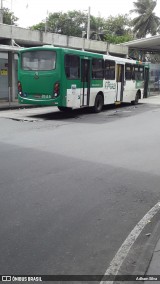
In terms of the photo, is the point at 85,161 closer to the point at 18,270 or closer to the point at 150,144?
the point at 150,144

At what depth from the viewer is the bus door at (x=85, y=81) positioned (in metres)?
16.4

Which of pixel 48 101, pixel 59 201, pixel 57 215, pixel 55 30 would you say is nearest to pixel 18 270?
pixel 57 215

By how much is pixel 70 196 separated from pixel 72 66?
35.5 ft

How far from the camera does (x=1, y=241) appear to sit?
13.2 feet

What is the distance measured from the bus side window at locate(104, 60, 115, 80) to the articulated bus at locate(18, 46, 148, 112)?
0.6 inches

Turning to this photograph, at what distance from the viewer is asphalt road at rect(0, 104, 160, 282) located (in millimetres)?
3803

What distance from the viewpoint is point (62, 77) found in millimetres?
14953

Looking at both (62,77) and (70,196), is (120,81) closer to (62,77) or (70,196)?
(62,77)

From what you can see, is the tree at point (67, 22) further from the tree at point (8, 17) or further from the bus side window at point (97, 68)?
the bus side window at point (97, 68)

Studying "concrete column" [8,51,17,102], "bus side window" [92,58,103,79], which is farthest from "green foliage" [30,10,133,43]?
"bus side window" [92,58,103,79]

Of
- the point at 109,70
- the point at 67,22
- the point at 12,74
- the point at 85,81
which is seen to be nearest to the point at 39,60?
the point at 85,81

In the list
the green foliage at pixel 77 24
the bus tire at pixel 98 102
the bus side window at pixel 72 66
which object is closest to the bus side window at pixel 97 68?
the bus tire at pixel 98 102

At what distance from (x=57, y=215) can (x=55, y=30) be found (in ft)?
233

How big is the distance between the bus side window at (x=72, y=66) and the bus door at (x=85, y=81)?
39 cm
